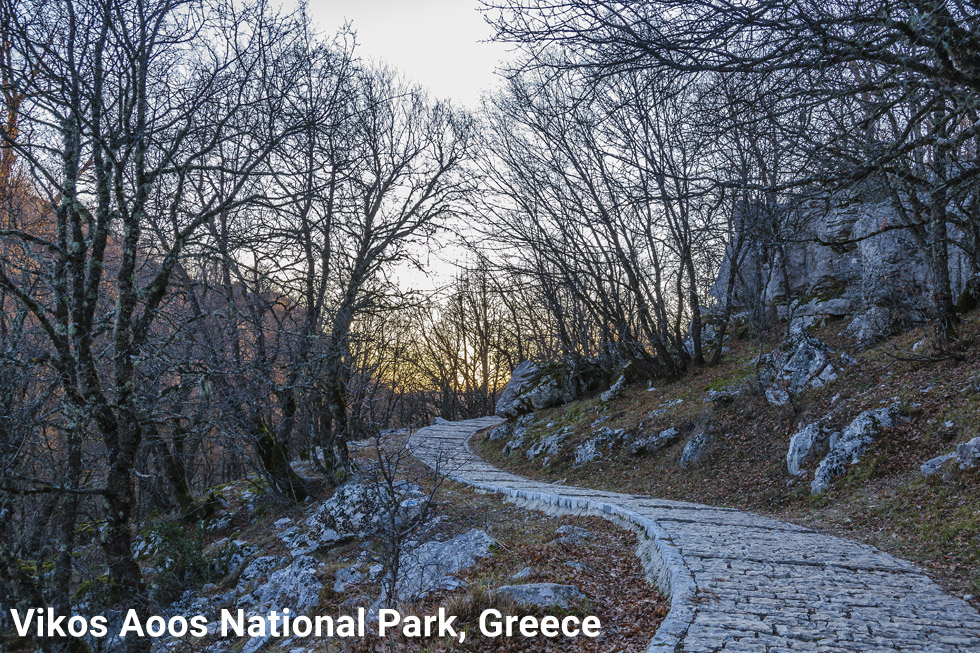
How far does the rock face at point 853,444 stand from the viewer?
8852 millimetres

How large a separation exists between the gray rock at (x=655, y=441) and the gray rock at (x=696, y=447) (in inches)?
34.5

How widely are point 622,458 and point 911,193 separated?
26.3ft

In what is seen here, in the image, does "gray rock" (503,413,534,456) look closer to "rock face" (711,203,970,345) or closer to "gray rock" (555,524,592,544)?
"rock face" (711,203,970,345)

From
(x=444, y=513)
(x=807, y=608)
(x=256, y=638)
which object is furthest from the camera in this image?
(x=444, y=513)

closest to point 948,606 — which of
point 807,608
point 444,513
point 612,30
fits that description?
point 807,608

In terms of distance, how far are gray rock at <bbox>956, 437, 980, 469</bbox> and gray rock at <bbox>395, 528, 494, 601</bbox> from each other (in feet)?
19.9

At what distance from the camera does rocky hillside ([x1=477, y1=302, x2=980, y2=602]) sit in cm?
691

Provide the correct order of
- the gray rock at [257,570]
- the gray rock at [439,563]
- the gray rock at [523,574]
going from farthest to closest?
the gray rock at [257,570], the gray rock at [439,563], the gray rock at [523,574]

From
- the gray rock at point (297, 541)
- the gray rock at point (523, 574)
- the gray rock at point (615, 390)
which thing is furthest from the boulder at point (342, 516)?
the gray rock at point (615, 390)

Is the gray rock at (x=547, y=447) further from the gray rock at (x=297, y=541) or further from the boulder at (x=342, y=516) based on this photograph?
the gray rock at (x=297, y=541)

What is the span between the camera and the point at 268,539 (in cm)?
1215

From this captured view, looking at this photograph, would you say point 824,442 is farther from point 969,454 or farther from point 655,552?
point 655,552

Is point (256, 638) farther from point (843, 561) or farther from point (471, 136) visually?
point (471, 136)

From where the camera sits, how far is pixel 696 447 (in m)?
12.1
